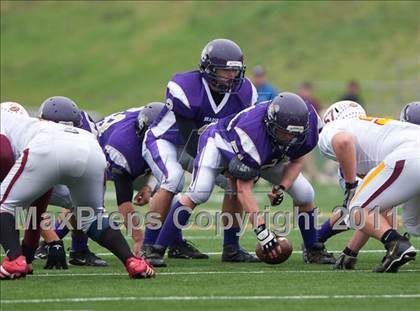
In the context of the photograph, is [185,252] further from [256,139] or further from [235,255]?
[256,139]

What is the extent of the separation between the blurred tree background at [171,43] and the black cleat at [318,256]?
1893 centimetres

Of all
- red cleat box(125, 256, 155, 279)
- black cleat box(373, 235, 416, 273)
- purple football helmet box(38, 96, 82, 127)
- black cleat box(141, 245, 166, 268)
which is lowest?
black cleat box(141, 245, 166, 268)

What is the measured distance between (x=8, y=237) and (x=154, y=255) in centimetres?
164

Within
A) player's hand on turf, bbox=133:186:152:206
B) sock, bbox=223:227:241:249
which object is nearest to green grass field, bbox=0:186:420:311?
sock, bbox=223:227:241:249

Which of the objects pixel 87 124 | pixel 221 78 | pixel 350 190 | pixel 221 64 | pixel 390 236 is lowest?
pixel 390 236

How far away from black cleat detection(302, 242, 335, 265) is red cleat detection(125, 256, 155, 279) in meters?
1.78

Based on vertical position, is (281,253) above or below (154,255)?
above

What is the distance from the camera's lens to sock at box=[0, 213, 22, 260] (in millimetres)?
6980

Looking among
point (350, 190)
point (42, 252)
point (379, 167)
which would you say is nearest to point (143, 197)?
point (42, 252)

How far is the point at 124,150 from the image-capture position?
30.6 ft

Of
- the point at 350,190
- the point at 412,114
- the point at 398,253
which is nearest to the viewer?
the point at 398,253

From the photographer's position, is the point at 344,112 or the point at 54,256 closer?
the point at 54,256

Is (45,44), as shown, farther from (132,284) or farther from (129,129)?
(132,284)

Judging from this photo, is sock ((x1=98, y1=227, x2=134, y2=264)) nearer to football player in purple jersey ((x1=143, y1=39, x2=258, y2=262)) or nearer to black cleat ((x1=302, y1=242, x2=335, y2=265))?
football player in purple jersey ((x1=143, y1=39, x2=258, y2=262))
